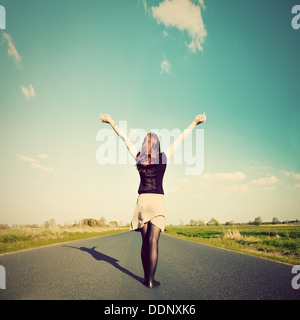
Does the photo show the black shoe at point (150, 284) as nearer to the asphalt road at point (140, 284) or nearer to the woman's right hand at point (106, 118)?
the asphalt road at point (140, 284)

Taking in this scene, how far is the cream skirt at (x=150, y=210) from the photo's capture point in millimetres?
3002

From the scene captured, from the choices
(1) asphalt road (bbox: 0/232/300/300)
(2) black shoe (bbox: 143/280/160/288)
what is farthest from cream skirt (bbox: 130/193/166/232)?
(1) asphalt road (bbox: 0/232/300/300)

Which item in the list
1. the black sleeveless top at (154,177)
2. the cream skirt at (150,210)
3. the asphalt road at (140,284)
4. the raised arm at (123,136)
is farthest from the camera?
the raised arm at (123,136)

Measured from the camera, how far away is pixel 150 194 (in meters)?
3.09

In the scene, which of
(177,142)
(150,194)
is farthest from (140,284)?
(177,142)

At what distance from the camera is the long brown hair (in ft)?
10.3

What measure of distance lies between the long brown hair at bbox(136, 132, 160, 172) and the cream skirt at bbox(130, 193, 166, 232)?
459 millimetres

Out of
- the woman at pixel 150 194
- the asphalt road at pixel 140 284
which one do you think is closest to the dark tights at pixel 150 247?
the woman at pixel 150 194

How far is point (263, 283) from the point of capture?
3596 millimetres
